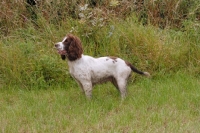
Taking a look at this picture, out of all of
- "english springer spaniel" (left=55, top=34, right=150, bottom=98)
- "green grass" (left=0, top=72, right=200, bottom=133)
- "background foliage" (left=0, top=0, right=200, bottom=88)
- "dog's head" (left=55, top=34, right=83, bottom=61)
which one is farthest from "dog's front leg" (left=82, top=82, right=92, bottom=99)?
"background foliage" (left=0, top=0, right=200, bottom=88)

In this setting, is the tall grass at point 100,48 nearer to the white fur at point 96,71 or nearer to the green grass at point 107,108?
the green grass at point 107,108

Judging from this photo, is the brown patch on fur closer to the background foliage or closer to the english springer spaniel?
the english springer spaniel

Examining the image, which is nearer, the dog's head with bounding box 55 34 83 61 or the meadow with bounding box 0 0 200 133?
the meadow with bounding box 0 0 200 133

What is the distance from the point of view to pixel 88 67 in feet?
19.6

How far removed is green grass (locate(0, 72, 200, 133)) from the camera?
512 centimetres

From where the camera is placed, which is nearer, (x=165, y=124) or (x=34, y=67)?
(x=165, y=124)

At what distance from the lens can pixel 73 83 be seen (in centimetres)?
704

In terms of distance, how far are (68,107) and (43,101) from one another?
0.50 metres

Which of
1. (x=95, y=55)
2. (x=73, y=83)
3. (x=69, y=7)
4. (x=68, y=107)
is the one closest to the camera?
(x=68, y=107)

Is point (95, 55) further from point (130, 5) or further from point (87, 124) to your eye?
point (87, 124)

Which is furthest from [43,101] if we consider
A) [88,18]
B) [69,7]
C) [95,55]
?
[69,7]

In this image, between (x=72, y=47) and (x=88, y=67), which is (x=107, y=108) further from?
(x=72, y=47)

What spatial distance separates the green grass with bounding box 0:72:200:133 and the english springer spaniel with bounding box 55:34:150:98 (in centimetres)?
26

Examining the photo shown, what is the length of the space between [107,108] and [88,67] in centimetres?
66
